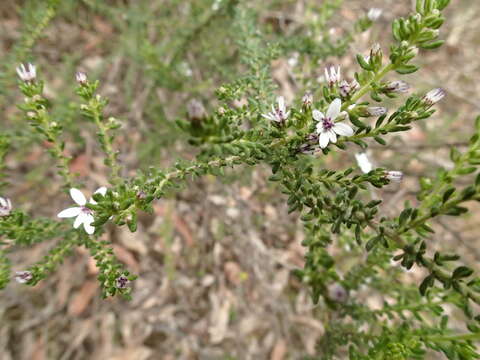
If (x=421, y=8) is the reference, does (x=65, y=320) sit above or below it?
below

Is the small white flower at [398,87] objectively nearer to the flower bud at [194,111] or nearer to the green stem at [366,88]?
the green stem at [366,88]

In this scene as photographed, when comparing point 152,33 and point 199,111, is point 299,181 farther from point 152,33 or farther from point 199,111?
point 152,33

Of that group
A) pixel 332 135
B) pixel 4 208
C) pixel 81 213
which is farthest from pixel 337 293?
pixel 4 208

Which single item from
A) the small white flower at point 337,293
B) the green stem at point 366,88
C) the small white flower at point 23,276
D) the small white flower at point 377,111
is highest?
the small white flower at point 23,276

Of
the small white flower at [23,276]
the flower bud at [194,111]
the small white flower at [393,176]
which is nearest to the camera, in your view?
the flower bud at [194,111]

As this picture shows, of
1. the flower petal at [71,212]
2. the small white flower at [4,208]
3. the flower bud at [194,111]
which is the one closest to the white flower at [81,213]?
the flower petal at [71,212]

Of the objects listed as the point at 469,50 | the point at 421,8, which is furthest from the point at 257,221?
the point at 469,50

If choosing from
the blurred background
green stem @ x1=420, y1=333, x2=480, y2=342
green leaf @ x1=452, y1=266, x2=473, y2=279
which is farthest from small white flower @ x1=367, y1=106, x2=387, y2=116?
the blurred background
